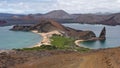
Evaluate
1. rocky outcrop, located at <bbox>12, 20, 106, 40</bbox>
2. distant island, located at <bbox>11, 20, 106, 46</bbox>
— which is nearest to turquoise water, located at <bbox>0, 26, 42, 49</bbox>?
distant island, located at <bbox>11, 20, 106, 46</bbox>

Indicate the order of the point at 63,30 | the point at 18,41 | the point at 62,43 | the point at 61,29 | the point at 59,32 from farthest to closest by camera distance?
1. the point at 61,29
2. the point at 63,30
3. the point at 59,32
4. the point at 18,41
5. the point at 62,43

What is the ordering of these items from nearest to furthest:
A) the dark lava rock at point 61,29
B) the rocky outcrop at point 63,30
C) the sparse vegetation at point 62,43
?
the sparse vegetation at point 62,43 → the rocky outcrop at point 63,30 → the dark lava rock at point 61,29

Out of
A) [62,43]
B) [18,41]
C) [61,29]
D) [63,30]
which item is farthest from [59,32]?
[62,43]

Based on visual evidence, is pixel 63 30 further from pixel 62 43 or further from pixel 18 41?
pixel 62 43

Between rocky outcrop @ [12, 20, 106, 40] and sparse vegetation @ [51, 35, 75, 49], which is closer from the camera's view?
sparse vegetation @ [51, 35, 75, 49]

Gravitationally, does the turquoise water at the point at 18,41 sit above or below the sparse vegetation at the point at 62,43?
below

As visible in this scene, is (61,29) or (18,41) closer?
(18,41)

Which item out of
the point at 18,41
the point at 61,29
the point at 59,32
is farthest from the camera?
the point at 61,29

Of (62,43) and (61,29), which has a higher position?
Result: (62,43)

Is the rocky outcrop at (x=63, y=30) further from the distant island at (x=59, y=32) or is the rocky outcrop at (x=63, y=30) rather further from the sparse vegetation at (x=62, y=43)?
the sparse vegetation at (x=62, y=43)

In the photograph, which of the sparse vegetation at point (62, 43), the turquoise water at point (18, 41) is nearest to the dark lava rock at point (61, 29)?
the turquoise water at point (18, 41)

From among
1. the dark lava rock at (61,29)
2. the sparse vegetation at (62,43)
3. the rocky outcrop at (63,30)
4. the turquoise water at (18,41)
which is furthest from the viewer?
the dark lava rock at (61,29)

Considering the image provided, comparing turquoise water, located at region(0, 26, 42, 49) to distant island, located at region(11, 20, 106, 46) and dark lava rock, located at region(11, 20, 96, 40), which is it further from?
dark lava rock, located at region(11, 20, 96, 40)

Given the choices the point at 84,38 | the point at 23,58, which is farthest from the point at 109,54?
the point at 84,38
